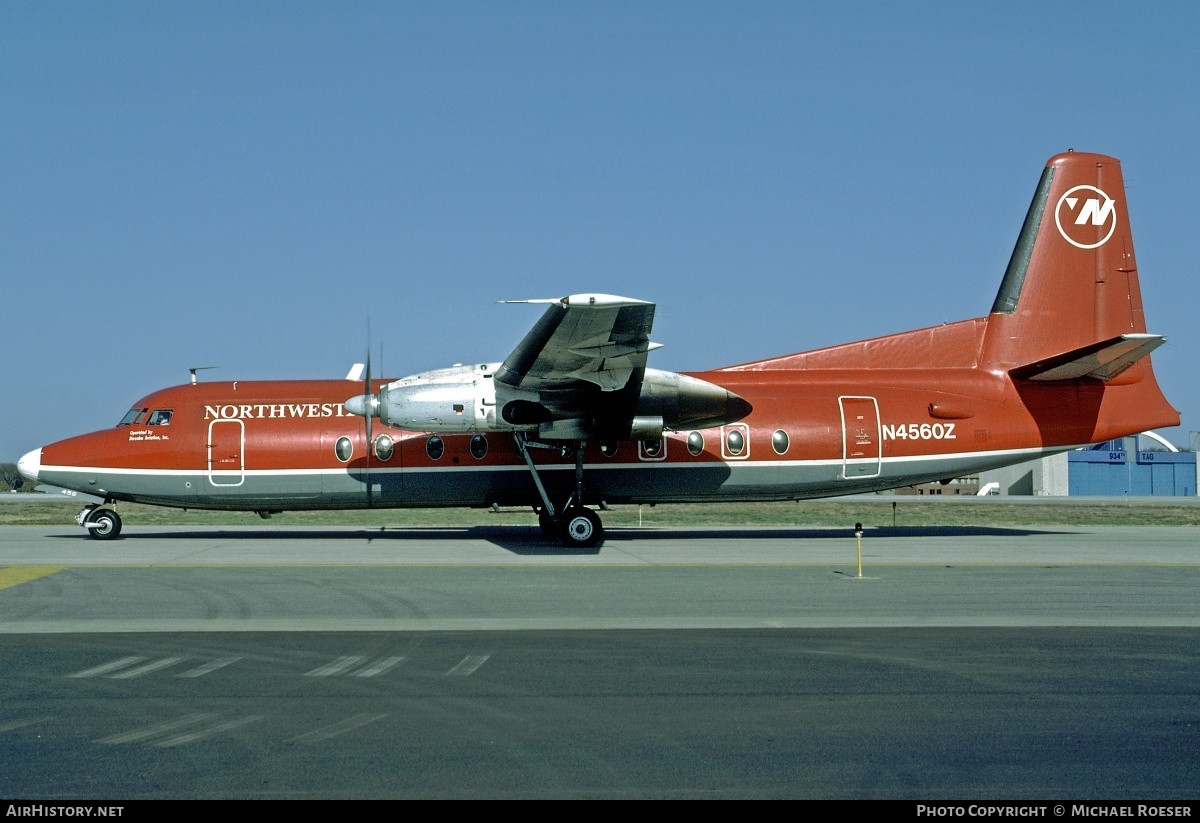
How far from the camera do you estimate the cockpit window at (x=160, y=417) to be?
23.2 meters

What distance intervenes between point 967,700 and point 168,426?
19405 millimetres

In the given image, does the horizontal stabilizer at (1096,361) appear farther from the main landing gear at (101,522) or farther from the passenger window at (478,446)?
the main landing gear at (101,522)

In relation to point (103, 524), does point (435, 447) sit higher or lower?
higher

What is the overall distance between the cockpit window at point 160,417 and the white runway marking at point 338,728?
17686mm

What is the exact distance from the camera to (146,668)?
9.02 meters

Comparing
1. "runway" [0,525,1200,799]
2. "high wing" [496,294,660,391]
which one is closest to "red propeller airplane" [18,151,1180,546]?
"high wing" [496,294,660,391]

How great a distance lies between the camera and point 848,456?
76.0 feet

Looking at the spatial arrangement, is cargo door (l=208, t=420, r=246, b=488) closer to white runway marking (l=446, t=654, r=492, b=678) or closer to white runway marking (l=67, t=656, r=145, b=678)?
white runway marking (l=67, t=656, r=145, b=678)

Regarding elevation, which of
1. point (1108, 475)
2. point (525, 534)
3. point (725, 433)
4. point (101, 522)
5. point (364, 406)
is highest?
point (364, 406)

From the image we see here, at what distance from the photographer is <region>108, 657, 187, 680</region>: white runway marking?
8672mm

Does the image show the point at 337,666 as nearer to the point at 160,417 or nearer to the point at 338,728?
the point at 338,728

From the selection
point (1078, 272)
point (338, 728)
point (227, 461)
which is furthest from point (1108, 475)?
point (338, 728)

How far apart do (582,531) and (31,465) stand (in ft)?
38.9
